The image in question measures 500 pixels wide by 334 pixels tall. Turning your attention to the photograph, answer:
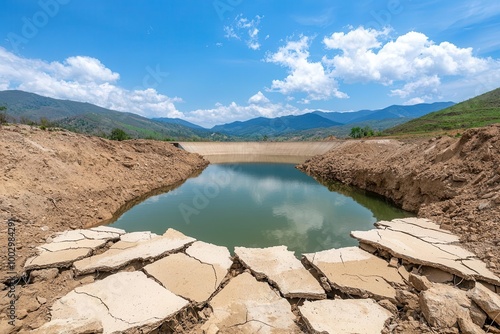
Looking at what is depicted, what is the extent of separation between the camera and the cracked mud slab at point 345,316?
296 cm

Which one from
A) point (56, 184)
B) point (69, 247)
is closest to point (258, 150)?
point (56, 184)

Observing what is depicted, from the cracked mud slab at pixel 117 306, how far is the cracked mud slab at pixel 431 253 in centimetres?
377

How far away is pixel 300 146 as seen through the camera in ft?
121

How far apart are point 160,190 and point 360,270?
12423 mm

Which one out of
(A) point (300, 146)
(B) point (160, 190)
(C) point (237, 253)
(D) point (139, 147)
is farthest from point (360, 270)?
(A) point (300, 146)

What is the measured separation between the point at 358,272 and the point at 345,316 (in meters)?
1.21

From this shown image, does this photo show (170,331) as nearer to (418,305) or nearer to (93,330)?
(93,330)

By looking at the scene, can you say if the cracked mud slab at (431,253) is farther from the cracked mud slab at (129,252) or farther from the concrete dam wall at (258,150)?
the concrete dam wall at (258,150)

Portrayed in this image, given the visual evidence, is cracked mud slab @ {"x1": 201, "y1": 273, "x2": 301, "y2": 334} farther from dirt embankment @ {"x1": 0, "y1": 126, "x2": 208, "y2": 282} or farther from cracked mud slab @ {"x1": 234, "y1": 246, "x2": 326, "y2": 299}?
dirt embankment @ {"x1": 0, "y1": 126, "x2": 208, "y2": 282}

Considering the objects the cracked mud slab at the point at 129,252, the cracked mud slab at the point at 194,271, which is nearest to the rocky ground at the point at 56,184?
the cracked mud slab at the point at 129,252

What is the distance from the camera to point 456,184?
26.7 feet

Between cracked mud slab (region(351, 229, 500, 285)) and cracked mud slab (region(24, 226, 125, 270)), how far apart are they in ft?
17.5

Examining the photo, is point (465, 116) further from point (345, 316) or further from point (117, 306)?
point (117, 306)

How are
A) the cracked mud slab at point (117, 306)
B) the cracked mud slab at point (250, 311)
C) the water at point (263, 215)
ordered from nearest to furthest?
the cracked mud slab at point (117, 306)
the cracked mud slab at point (250, 311)
the water at point (263, 215)
